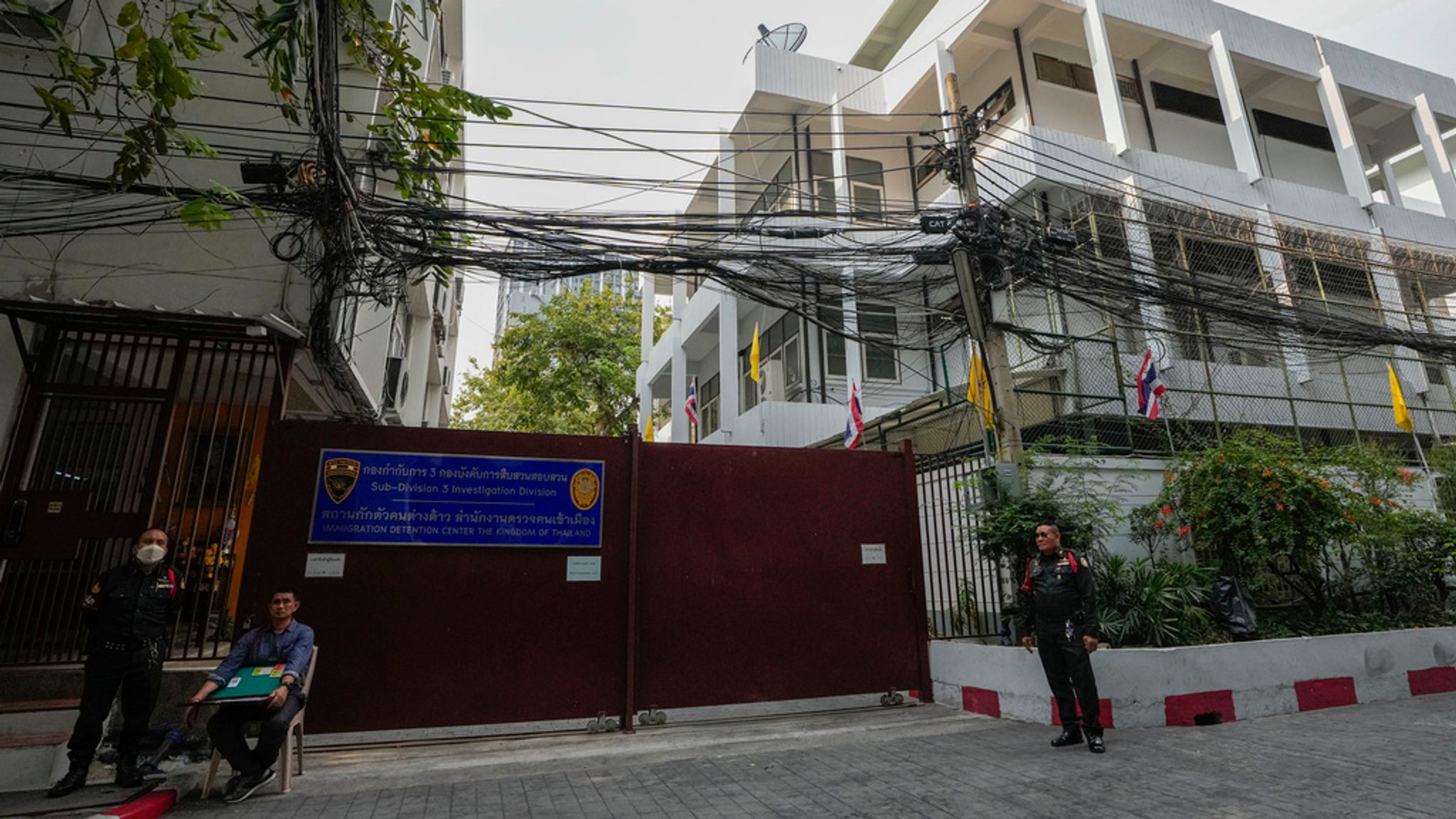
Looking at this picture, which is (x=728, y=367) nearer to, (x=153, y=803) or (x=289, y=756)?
(x=289, y=756)

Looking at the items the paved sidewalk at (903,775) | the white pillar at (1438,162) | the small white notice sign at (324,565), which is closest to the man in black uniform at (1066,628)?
the paved sidewalk at (903,775)

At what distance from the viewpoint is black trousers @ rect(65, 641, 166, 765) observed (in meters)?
4.05

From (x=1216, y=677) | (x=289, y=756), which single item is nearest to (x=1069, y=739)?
(x=1216, y=677)

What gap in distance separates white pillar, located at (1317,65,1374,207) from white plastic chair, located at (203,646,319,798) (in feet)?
62.7

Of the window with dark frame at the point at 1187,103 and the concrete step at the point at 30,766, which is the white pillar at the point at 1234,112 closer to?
the window with dark frame at the point at 1187,103

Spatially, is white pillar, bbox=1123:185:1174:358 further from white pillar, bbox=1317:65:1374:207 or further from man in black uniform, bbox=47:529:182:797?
man in black uniform, bbox=47:529:182:797

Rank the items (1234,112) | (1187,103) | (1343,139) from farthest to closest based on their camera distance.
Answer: (1187,103), (1343,139), (1234,112)

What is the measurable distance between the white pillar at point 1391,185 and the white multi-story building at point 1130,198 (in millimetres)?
59

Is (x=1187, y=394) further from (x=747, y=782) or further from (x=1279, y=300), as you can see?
(x=747, y=782)

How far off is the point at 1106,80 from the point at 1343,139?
6517 mm

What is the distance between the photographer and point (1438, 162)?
15.0 m

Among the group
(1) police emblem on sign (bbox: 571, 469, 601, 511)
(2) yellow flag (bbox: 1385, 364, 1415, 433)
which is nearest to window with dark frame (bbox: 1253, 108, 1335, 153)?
(2) yellow flag (bbox: 1385, 364, 1415, 433)

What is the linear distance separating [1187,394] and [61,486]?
42.2 feet

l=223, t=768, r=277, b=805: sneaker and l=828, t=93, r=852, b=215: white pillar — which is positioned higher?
l=828, t=93, r=852, b=215: white pillar
